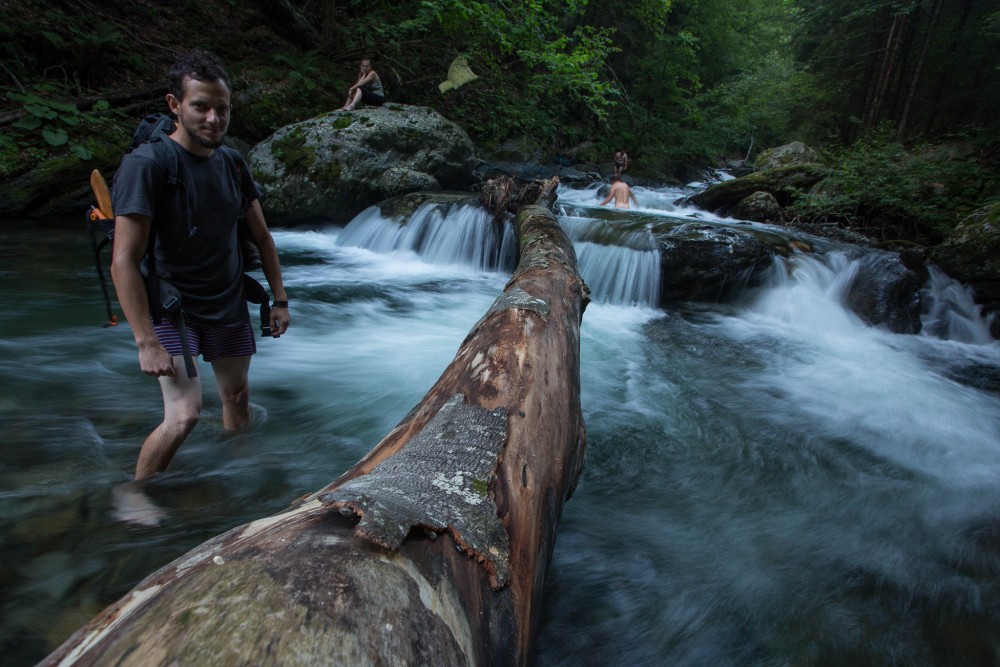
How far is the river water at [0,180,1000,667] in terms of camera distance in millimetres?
2254

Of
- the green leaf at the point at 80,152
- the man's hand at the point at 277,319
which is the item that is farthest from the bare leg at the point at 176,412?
the green leaf at the point at 80,152

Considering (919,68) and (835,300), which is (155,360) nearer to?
(835,300)

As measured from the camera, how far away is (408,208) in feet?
32.9

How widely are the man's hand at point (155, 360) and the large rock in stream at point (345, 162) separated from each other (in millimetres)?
8632

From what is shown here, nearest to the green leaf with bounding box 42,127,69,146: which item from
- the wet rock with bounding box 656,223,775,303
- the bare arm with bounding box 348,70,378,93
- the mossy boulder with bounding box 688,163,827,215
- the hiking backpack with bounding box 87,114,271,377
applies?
the bare arm with bounding box 348,70,378,93

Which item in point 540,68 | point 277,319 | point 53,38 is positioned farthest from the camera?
point 540,68

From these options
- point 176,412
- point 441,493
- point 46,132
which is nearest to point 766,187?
point 176,412

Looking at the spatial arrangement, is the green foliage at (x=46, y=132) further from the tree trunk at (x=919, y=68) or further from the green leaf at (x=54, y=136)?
the tree trunk at (x=919, y=68)

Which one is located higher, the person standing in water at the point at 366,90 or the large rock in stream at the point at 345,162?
the person standing in water at the point at 366,90

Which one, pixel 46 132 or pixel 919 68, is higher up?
pixel 919 68

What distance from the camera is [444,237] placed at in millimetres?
9242

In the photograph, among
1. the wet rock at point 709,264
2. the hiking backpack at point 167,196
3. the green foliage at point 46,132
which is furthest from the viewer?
the green foliage at point 46,132

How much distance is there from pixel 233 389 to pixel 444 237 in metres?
6.62

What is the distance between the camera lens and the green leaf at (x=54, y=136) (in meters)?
8.73
